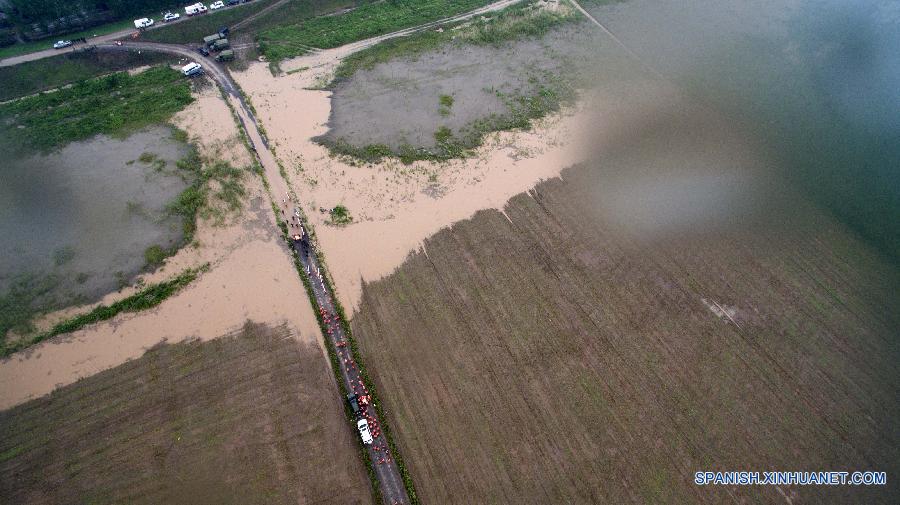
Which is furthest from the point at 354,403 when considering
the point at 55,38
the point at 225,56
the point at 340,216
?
the point at 55,38

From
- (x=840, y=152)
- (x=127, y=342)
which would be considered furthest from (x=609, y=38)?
(x=127, y=342)

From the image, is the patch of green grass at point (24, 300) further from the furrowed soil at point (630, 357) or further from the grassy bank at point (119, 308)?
the furrowed soil at point (630, 357)

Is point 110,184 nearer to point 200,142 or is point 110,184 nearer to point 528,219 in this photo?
point 200,142

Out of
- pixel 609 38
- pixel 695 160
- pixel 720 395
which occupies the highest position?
pixel 609 38

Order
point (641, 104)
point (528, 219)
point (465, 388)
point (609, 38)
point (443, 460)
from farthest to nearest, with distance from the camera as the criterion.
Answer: point (609, 38) < point (641, 104) < point (528, 219) < point (465, 388) < point (443, 460)

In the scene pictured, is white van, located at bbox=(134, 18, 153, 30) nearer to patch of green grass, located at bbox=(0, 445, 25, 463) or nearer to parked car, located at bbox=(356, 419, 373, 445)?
patch of green grass, located at bbox=(0, 445, 25, 463)

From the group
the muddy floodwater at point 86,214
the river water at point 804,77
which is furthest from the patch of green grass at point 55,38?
the river water at point 804,77

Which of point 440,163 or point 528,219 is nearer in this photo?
point 528,219
